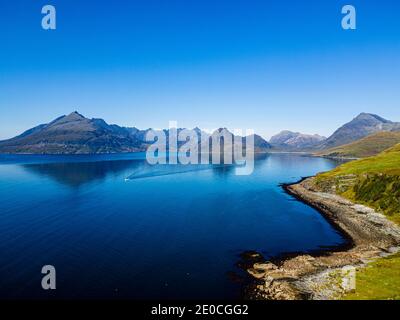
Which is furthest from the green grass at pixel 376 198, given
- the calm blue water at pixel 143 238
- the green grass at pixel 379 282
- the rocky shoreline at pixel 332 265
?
the calm blue water at pixel 143 238

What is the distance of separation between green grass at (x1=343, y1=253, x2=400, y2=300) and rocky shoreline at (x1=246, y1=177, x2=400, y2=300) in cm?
168

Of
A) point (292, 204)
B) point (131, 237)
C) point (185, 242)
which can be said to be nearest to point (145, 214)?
point (131, 237)

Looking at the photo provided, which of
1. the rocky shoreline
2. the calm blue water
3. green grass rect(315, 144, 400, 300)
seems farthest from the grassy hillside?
the calm blue water

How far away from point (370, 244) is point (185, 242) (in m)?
43.9

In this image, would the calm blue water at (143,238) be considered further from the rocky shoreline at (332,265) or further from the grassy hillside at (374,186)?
the grassy hillside at (374,186)

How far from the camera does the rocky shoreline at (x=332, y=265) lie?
4759 centimetres

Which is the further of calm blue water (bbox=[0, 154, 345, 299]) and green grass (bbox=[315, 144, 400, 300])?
calm blue water (bbox=[0, 154, 345, 299])

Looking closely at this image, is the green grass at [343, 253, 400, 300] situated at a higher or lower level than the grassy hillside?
lower

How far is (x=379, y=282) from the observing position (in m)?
44.9

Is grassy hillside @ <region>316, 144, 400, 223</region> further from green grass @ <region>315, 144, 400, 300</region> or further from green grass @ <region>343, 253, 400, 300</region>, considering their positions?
green grass @ <region>343, 253, 400, 300</region>

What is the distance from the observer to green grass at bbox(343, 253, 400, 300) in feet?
133

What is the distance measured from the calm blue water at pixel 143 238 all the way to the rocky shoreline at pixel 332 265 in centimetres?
441

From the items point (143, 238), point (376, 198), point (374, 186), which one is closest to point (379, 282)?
point (143, 238)
